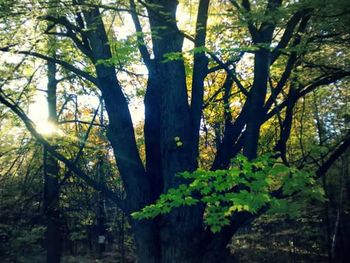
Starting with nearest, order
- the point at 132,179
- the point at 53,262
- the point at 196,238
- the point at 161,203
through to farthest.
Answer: the point at 161,203 < the point at 196,238 < the point at 132,179 < the point at 53,262

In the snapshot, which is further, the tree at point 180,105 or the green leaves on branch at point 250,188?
the tree at point 180,105

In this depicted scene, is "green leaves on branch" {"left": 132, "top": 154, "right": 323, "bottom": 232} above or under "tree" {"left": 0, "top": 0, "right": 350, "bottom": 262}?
under

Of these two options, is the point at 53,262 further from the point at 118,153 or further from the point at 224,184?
the point at 224,184

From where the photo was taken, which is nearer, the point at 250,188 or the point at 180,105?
the point at 250,188

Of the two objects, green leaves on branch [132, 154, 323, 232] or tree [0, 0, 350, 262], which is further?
tree [0, 0, 350, 262]

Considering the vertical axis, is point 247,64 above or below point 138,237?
above

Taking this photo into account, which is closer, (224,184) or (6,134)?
(224,184)

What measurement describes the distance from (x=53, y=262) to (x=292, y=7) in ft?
36.4

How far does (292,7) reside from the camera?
5215mm

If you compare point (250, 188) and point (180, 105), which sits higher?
point (180, 105)

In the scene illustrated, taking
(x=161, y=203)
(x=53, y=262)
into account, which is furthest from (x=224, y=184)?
(x=53, y=262)

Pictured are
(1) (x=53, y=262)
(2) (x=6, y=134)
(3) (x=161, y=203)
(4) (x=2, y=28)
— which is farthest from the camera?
(2) (x=6, y=134)

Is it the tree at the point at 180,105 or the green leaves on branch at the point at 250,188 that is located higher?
the tree at the point at 180,105

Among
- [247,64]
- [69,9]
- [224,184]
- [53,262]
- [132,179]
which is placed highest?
[247,64]
